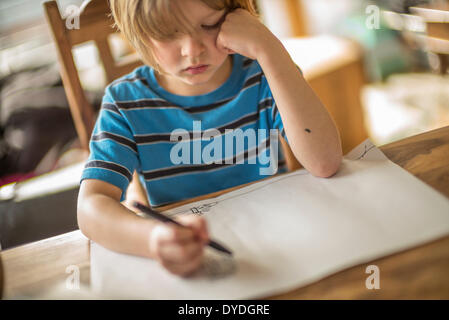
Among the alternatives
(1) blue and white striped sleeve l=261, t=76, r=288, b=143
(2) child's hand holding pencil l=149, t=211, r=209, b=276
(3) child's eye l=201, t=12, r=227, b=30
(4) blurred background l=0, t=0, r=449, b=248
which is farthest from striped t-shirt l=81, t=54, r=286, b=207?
(4) blurred background l=0, t=0, r=449, b=248

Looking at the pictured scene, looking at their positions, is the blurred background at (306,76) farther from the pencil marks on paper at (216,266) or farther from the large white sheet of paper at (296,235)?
the pencil marks on paper at (216,266)

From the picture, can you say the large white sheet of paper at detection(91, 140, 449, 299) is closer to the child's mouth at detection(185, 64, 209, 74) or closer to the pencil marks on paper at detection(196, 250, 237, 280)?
the pencil marks on paper at detection(196, 250, 237, 280)

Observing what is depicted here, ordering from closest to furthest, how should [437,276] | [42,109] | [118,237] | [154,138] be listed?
[437,276] < [118,237] < [154,138] < [42,109]

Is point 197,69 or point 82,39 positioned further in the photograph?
point 82,39

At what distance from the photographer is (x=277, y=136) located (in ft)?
2.47

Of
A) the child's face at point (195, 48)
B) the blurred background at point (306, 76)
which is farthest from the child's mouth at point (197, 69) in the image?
the blurred background at point (306, 76)

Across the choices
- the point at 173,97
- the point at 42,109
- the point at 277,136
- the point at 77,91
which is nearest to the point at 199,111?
the point at 173,97

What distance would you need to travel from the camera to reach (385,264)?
14.7 inches

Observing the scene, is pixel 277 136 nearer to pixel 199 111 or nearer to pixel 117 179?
pixel 199 111

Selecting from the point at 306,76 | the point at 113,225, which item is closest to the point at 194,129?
the point at 113,225

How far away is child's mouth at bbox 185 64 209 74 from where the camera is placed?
0.61 metres

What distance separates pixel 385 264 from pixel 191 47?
377 millimetres

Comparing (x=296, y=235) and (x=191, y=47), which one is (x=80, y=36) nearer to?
(x=191, y=47)
